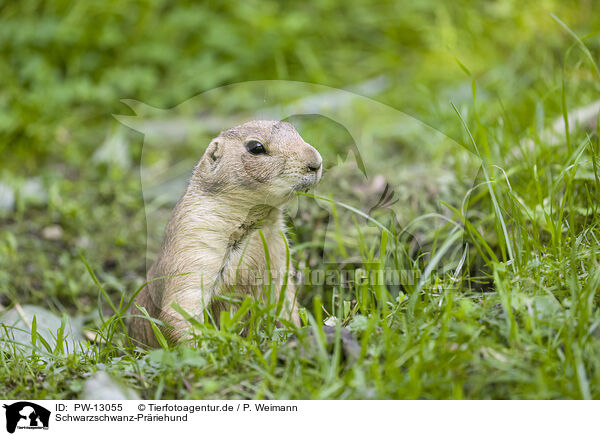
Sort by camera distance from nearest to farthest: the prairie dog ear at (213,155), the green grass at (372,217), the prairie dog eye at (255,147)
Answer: the green grass at (372,217) < the prairie dog eye at (255,147) < the prairie dog ear at (213,155)

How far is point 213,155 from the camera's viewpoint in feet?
11.6

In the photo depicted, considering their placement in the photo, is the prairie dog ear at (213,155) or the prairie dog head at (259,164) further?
the prairie dog ear at (213,155)

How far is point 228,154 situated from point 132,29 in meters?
4.98

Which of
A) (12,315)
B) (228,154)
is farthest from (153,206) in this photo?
(228,154)

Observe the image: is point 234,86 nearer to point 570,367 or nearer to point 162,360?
point 162,360

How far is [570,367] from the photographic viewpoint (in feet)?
7.88

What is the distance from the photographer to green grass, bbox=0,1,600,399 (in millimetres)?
2537

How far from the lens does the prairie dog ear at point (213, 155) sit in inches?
138
